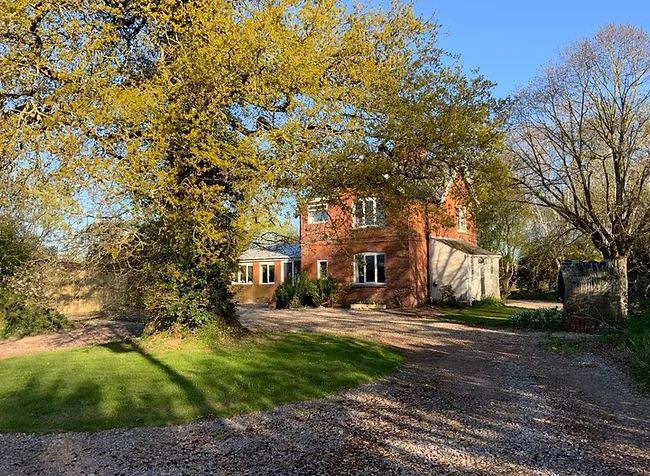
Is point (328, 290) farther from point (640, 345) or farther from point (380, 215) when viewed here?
point (640, 345)

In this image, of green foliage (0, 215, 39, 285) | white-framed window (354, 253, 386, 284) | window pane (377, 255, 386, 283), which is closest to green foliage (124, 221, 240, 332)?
green foliage (0, 215, 39, 285)

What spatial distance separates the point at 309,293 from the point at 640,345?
1773cm

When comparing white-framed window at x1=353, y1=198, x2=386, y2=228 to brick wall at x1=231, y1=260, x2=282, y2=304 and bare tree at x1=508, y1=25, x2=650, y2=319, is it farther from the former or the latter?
brick wall at x1=231, y1=260, x2=282, y2=304

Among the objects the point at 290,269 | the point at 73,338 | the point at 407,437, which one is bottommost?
the point at 407,437

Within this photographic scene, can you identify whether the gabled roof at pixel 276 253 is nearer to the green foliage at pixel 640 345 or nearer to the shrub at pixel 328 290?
the shrub at pixel 328 290

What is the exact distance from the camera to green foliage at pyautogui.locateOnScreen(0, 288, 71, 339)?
18344 millimetres

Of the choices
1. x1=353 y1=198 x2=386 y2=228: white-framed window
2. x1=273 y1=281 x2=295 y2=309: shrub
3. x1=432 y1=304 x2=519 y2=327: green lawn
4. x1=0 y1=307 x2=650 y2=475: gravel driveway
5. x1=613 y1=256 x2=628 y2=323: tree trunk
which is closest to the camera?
x1=0 y1=307 x2=650 y2=475: gravel driveway

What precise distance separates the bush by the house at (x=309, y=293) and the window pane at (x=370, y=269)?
1.75 metres

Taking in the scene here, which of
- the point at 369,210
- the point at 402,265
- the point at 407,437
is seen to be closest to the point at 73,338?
the point at 369,210

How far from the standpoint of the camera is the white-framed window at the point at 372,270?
26.5 metres

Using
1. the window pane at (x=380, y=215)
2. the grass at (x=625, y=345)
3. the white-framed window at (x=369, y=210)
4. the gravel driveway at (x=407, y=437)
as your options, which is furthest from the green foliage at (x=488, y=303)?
the gravel driveway at (x=407, y=437)

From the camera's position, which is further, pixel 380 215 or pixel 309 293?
pixel 309 293

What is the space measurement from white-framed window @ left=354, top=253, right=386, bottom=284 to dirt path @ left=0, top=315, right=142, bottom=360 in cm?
1145

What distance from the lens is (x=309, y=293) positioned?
2692 cm
